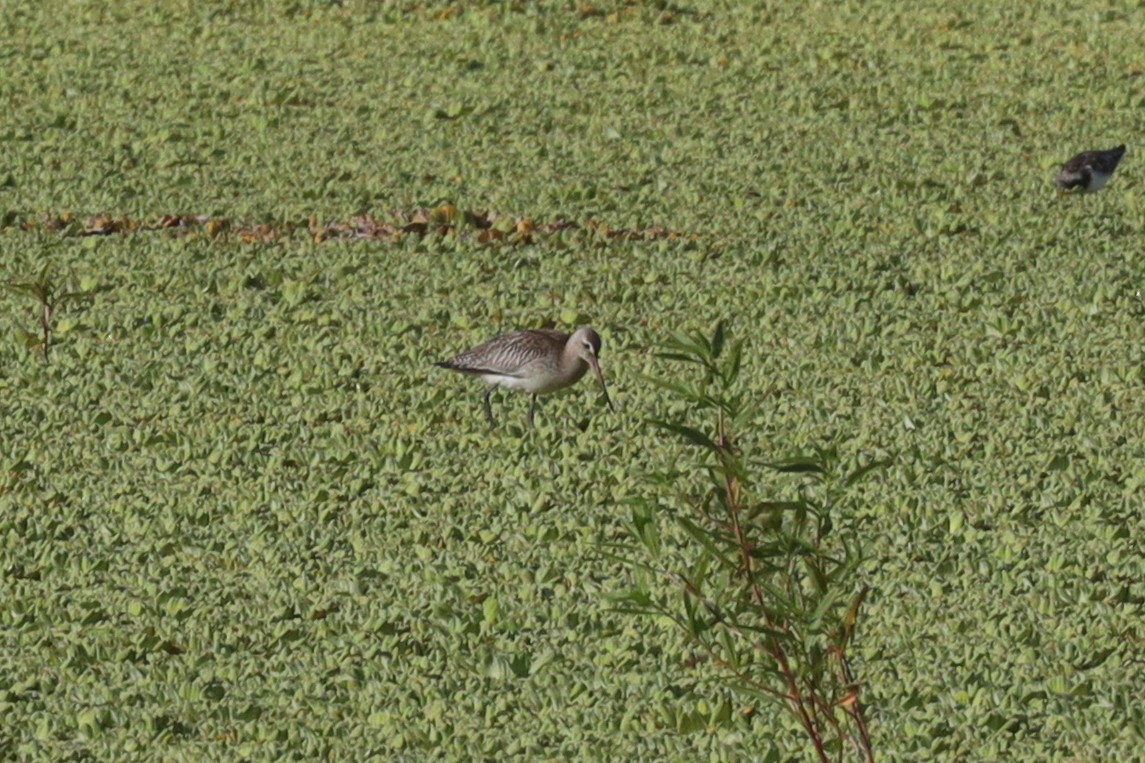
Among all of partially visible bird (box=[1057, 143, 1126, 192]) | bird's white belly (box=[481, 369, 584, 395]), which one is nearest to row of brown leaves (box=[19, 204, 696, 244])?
partially visible bird (box=[1057, 143, 1126, 192])

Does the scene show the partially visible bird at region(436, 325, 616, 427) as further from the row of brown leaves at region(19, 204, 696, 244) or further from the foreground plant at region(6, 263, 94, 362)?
the row of brown leaves at region(19, 204, 696, 244)

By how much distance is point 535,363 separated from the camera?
854 centimetres

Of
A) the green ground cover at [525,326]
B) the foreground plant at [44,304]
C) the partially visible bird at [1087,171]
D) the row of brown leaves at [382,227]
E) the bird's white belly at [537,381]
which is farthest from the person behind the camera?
the partially visible bird at [1087,171]

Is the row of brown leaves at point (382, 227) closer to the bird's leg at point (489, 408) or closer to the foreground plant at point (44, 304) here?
the foreground plant at point (44, 304)

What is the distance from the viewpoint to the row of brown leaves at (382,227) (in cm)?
1152

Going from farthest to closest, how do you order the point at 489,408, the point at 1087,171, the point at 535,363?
the point at 1087,171 → the point at 489,408 → the point at 535,363

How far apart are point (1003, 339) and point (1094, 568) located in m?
2.74

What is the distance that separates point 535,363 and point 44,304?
2344mm

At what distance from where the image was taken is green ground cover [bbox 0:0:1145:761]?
6.22 m

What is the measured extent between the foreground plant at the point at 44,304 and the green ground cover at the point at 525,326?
0.12 meters

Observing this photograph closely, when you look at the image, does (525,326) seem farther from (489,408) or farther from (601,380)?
(601,380)

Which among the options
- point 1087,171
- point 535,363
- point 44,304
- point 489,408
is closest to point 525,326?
point 489,408

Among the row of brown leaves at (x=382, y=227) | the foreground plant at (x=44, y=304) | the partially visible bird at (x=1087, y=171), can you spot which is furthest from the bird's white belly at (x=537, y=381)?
the partially visible bird at (x=1087, y=171)

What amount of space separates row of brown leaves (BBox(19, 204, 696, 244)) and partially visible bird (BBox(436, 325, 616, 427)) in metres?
2.67
